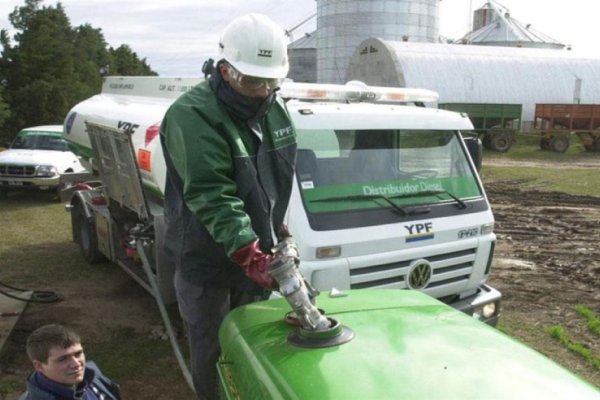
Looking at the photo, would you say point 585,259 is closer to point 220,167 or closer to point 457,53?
point 220,167

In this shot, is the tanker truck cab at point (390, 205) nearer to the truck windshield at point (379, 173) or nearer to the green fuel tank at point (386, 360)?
the truck windshield at point (379, 173)

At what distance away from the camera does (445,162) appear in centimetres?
499

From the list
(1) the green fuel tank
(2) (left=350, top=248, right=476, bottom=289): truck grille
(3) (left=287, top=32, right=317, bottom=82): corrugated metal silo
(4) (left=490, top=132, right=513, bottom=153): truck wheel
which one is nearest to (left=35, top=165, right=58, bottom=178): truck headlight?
(2) (left=350, top=248, right=476, bottom=289): truck grille

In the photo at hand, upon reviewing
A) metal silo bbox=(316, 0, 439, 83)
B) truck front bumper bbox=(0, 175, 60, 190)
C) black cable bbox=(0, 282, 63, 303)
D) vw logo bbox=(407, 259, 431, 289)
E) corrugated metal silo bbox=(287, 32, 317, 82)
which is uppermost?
metal silo bbox=(316, 0, 439, 83)

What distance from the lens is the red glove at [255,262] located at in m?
2.42

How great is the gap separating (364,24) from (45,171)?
3064cm

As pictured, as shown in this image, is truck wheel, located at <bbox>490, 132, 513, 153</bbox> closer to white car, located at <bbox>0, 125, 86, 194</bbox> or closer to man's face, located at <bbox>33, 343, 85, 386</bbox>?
white car, located at <bbox>0, 125, 86, 194</bbox>

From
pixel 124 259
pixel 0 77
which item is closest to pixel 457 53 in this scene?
pixel 0 77

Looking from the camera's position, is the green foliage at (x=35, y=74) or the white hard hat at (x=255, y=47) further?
the green foliage at (x=35, y=74)

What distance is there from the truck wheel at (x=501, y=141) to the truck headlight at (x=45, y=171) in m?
19.3

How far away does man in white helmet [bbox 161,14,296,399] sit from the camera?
8.62 feet

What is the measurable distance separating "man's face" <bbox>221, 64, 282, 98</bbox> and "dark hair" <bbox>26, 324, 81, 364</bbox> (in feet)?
4.72

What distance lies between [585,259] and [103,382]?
716 cm

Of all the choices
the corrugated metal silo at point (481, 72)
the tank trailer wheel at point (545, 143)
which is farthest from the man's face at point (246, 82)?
the corrugated metal silo at point (481, 72)
